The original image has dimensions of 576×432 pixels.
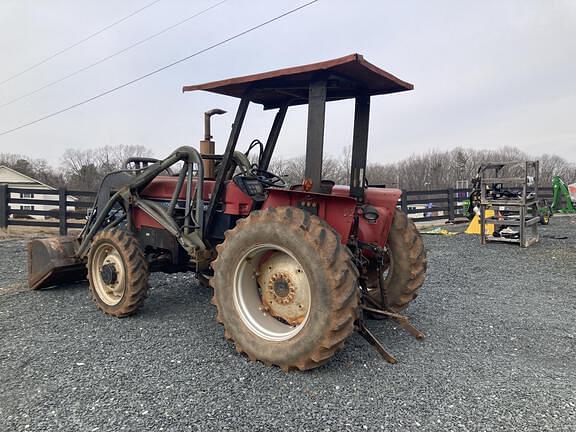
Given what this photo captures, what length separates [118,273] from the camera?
13.3ft

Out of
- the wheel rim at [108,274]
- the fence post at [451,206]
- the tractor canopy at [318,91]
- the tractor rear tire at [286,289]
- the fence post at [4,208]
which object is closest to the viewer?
the tractor rear tire at [286,289]

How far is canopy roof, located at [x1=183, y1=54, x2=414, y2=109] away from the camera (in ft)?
9.79

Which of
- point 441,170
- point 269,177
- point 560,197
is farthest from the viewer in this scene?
point 441,170

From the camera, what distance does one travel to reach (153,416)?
2.29 metres

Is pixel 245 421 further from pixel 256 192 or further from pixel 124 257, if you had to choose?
pixel 124 257

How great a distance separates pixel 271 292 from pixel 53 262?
3191 mm

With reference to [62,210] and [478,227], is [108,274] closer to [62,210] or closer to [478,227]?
[62,210]

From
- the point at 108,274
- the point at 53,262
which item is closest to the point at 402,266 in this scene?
the point at 108,274

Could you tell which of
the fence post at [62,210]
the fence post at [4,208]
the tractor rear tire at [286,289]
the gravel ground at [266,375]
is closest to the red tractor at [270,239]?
Answer: the tractor rear tire at [286,289]

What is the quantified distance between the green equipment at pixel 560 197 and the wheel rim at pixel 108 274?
18.3 m

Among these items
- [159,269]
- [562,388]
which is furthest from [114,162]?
[562,388]

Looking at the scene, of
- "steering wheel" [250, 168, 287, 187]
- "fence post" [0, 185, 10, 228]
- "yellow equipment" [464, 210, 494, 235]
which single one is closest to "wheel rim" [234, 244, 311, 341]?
"steering wheel" [250, 168, 287, 187]

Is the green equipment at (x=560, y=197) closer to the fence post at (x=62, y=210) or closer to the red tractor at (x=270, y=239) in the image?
the red tractor at (x=270, y=239)

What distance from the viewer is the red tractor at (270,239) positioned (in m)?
2.75
